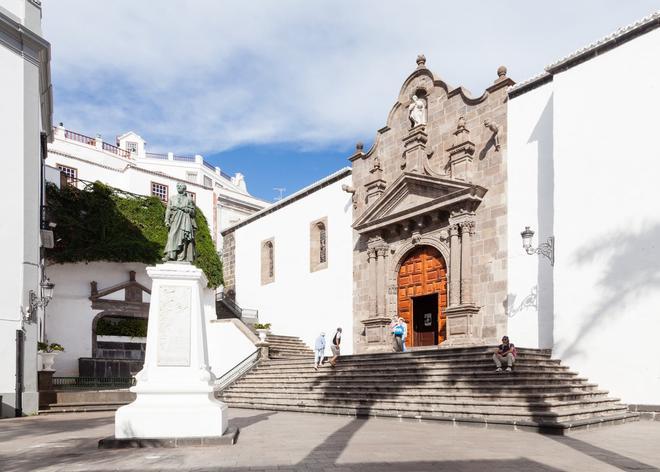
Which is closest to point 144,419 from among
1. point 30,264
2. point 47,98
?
point 30,264

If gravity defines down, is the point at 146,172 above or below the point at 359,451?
above

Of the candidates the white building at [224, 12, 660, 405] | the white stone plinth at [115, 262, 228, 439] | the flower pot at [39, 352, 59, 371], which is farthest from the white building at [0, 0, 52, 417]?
the white building at [224, 12, 660, 405]

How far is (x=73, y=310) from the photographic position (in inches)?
816

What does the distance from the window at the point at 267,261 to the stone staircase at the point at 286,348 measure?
3668mm

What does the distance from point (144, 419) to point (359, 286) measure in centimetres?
1263

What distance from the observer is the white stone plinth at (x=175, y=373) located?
7.14m

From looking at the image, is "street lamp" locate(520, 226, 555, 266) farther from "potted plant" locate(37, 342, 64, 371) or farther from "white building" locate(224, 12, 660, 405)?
"potted plant" locate(37, 342, 64, 371)

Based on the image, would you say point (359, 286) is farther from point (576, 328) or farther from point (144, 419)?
point (144, 419)

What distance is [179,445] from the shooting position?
7.03 meters

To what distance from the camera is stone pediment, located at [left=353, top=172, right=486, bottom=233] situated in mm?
15453

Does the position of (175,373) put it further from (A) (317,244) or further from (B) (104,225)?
(B) (104,225)

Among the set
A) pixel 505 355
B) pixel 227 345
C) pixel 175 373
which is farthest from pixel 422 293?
pixel 175 373

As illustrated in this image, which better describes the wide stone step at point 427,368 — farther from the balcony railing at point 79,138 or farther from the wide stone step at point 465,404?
the balcony railing at point 79,138

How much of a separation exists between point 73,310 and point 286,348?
8.36 m
